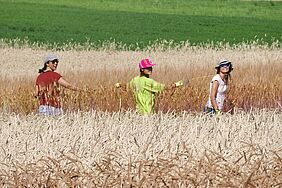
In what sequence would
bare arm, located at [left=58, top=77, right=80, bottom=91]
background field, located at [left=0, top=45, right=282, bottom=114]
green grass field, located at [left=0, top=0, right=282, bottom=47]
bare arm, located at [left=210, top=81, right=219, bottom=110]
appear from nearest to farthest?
bare arm, located at [left=210, top=81, right=219, bottom=110] < bare arm, located at [left=58, top=77, right=80, bottom=91] < background field, located at [left=0, top=45, right=282, bottom=114] < green grass field, located at [left=0, top=0, right=282, bottom=47]

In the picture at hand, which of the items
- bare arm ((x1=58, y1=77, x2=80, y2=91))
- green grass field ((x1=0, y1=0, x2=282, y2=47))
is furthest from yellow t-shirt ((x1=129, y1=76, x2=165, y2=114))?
green grass field ((x1=0, y1=0, x2=282, y2=47))

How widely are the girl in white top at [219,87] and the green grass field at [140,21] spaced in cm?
1784

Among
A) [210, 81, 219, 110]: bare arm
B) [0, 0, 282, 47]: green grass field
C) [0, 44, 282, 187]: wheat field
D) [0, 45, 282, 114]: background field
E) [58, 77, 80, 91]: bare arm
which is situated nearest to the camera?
[0, 44, 282, 187]: wheat field

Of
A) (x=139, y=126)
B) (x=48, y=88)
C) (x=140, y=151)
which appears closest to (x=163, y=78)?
(x=48, y=88)

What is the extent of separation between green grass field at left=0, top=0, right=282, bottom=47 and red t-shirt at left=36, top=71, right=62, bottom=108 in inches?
728

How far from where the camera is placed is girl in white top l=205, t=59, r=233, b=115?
9.69 metres

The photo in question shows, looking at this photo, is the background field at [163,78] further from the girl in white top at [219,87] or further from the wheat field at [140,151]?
the wheat field at [140,151]

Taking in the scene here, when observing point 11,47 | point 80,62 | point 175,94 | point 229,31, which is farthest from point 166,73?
point 229,31

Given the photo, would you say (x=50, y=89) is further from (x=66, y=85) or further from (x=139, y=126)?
(x=139, y=126)

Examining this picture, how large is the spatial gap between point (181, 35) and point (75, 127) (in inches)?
1024

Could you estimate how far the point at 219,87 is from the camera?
32.3 feet

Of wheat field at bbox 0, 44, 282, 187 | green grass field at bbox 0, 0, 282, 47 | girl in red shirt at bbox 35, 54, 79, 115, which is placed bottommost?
green grass field at bbox 0, 0, 282, 47

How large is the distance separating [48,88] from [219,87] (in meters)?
2.33

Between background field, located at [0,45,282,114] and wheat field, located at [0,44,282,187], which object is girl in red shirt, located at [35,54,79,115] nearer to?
background field, located at [0,45,282,114]
